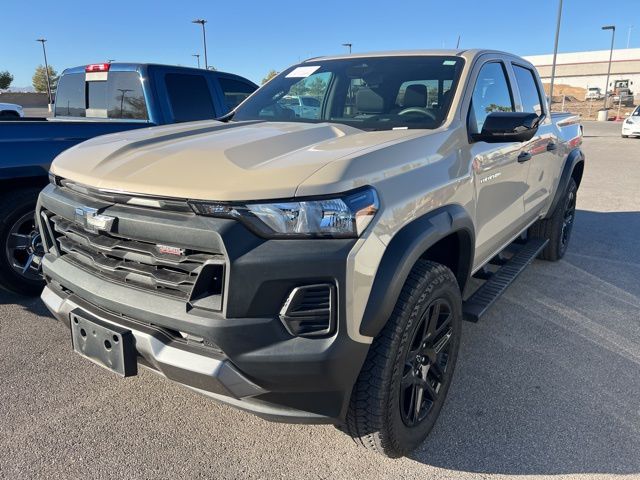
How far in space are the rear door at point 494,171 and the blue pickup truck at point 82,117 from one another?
281 centimetres

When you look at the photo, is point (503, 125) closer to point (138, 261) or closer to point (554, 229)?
point (138, 261)

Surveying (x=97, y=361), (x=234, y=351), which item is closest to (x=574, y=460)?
(x=234, y=351)

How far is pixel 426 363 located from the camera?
247 cm

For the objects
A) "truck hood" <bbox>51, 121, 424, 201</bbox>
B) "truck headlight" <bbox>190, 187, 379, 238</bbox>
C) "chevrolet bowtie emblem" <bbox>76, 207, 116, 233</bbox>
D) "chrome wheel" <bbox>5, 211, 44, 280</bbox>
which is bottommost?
"chrome wheel" <bbox>5, 211, 44, 280</bbox>

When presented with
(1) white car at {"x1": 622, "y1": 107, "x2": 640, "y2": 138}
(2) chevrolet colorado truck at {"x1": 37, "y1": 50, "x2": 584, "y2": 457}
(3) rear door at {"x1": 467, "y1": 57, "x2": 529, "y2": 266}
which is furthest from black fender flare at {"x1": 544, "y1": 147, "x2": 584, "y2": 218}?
(1) white car at {"x1": 622, "y1": 107, "x2": 640, "y2": 138}

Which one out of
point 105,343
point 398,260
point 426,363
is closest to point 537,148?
point 426,363

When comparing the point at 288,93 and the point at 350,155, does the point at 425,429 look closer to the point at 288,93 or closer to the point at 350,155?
the point at 350,155

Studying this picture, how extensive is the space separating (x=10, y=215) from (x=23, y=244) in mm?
259

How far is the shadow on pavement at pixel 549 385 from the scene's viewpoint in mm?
2412

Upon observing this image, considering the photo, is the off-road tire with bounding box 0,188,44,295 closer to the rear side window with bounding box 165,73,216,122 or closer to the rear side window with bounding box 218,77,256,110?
the rear side window with bounding box 165,73,216,122

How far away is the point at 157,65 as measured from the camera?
17.4 feet

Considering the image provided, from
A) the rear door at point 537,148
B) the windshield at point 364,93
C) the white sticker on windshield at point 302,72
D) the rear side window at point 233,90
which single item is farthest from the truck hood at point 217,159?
the rear side window at point 233,90

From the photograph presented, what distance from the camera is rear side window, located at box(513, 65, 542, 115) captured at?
13.1 ft

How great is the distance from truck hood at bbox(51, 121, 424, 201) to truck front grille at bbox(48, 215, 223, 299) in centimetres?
22
